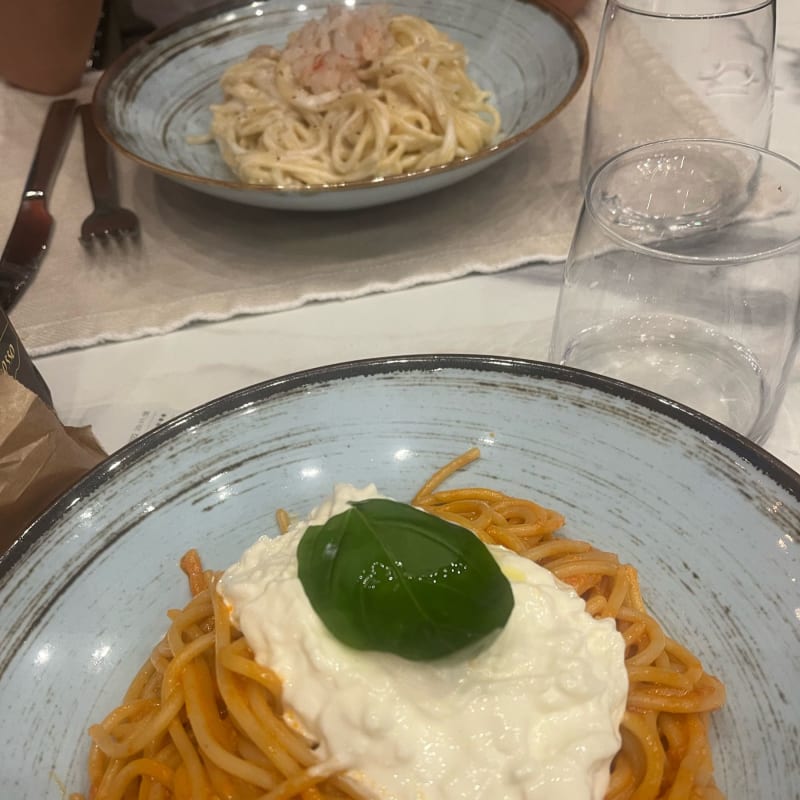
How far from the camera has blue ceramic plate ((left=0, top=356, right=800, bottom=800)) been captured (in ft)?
2.71

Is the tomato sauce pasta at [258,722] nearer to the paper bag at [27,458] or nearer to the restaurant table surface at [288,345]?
the paper bag at [27,458]

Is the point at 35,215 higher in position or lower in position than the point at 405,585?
lower

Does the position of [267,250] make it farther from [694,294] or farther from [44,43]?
[44,43]

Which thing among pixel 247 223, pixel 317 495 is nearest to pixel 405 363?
pixel 317 495

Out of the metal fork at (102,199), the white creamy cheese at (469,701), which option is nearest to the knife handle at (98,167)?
the metal fork at (102,199)

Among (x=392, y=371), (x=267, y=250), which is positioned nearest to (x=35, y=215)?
(x=267, y=250)

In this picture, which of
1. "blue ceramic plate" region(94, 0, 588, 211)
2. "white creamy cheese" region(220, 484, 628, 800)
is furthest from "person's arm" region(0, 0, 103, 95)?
"white creamy cheese" region(220, 484, 628, 800)

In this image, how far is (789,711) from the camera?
0.77 metres

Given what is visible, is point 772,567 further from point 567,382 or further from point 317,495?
point 317,495

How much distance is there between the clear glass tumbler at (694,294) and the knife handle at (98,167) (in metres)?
1.13

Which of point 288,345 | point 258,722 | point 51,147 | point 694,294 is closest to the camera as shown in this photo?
point 258,722

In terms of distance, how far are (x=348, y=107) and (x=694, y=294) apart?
1.02 metres

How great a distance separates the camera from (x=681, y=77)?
193 centimetres

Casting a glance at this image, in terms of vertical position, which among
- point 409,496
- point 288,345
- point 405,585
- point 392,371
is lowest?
point 288,345
